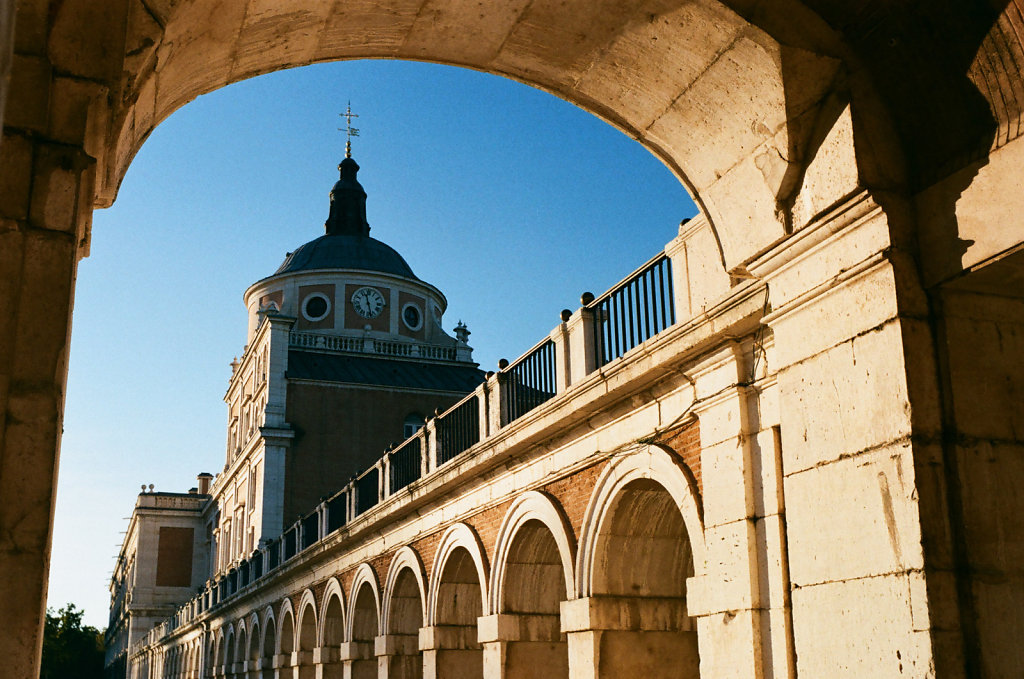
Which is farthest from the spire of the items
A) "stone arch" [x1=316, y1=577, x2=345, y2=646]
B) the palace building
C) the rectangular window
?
"stone arch" [x1=316, y1=577, x2=345, y2=646]

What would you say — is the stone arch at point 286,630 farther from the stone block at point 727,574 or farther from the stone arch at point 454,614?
the stone block at point 727,574

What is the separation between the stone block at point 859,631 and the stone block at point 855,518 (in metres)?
0.08

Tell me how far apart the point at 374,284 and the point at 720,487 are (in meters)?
40.2

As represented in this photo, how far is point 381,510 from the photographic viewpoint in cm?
1869

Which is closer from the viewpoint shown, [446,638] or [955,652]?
[955,652]

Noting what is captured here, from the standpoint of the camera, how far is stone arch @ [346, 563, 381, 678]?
2027cm

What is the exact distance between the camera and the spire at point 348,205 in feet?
180

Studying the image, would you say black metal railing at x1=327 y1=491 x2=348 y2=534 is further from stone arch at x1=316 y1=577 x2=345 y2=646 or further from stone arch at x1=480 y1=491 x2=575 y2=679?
stone arch at x1=480 y1=491 x2=575 y2=679

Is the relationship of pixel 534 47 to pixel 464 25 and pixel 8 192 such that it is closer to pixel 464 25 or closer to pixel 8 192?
pixel 464 25

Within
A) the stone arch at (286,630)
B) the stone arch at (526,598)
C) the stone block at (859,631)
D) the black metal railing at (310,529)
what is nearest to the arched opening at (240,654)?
the stone arch at (286,630)

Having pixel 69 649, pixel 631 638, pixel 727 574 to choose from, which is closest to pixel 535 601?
pixel 631 638

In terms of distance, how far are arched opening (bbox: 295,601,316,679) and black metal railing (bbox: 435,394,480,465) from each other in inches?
378

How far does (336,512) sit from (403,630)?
17.6 feet

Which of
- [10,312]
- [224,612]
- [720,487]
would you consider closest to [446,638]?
[720,487]
